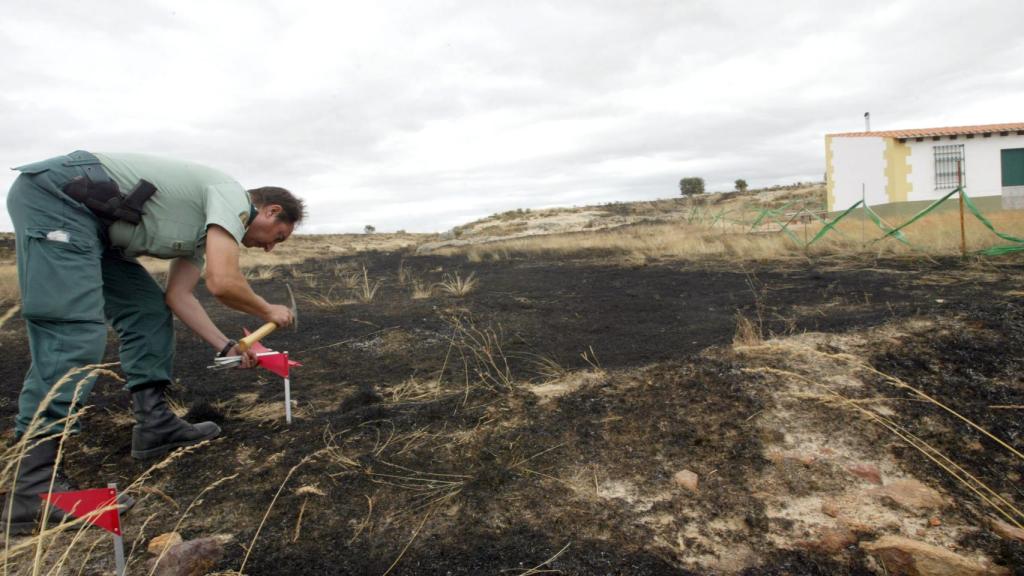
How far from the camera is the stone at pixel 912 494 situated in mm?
1977

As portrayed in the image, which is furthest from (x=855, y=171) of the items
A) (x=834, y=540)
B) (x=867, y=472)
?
(x=834, y=540)

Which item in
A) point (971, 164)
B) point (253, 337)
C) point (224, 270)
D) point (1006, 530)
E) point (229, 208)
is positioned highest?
point (971, 164)

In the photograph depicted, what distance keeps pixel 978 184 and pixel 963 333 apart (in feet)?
62.3

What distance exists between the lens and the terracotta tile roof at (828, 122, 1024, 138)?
17.3 m

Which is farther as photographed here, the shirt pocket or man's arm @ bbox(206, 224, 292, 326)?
man's arm @ bbox(206, 224, 292, 326)

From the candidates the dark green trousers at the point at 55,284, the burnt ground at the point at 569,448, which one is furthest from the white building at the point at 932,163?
the dark green trousers at the point at 55,284

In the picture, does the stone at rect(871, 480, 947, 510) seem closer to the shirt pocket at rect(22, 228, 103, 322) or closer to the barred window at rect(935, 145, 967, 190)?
the shirt pocket at rect(22, 228, 103, 322)

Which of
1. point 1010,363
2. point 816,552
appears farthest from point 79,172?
point 1010,363

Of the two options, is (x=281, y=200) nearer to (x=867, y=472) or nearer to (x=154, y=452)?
(x=154, y=452)

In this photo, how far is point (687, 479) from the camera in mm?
2195

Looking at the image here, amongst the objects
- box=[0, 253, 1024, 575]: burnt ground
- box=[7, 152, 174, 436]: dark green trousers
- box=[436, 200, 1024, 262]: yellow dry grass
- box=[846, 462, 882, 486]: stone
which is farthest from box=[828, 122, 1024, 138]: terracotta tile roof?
box=[7, 152, 174, 436]: dark green trousers

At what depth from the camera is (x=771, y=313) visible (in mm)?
4906

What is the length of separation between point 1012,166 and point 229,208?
2292 cm

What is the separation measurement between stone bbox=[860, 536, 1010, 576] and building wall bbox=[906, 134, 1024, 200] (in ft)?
64.6
